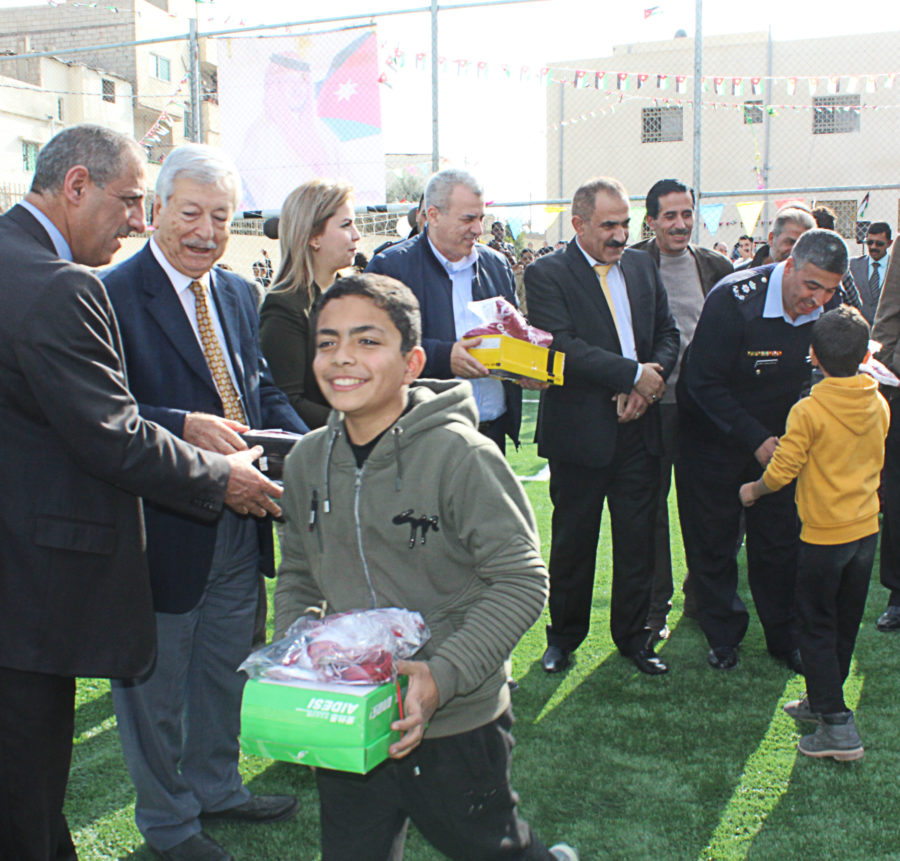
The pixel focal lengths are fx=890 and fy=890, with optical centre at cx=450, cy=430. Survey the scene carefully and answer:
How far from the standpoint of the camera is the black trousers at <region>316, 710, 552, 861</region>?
2.04 meters

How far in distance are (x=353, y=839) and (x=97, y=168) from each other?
5.98 ft

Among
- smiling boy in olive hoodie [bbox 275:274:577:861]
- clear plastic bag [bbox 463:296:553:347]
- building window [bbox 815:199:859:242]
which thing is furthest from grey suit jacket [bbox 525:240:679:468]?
building window [bbox 815:199:859:242]

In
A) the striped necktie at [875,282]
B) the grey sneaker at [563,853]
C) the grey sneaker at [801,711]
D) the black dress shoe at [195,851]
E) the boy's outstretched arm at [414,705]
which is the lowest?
the black dress shoe at [195,851]

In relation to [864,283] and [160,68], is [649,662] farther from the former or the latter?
[160,68]

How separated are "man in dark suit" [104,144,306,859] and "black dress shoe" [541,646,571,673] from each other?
183 cm

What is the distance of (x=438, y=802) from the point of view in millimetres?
2045

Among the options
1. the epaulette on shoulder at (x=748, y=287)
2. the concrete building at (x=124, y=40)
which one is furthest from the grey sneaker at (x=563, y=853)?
the concrete building at (x=124, y=40)

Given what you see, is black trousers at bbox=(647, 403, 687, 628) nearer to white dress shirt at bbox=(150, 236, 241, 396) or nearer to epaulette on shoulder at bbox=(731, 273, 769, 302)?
epaulette on shoulder at bbox=(731, 273, 769, 302)

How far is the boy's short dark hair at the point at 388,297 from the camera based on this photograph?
6.77ft

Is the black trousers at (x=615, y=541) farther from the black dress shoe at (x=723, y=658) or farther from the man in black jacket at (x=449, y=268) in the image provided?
the man in black jacket at (x=449, y=268)

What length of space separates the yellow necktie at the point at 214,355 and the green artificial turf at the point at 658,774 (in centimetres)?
151

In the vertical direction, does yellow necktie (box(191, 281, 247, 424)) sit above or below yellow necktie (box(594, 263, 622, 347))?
below

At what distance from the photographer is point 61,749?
2.33m

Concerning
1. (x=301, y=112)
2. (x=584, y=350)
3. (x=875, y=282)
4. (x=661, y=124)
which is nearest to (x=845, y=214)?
(x=661, y=124)
